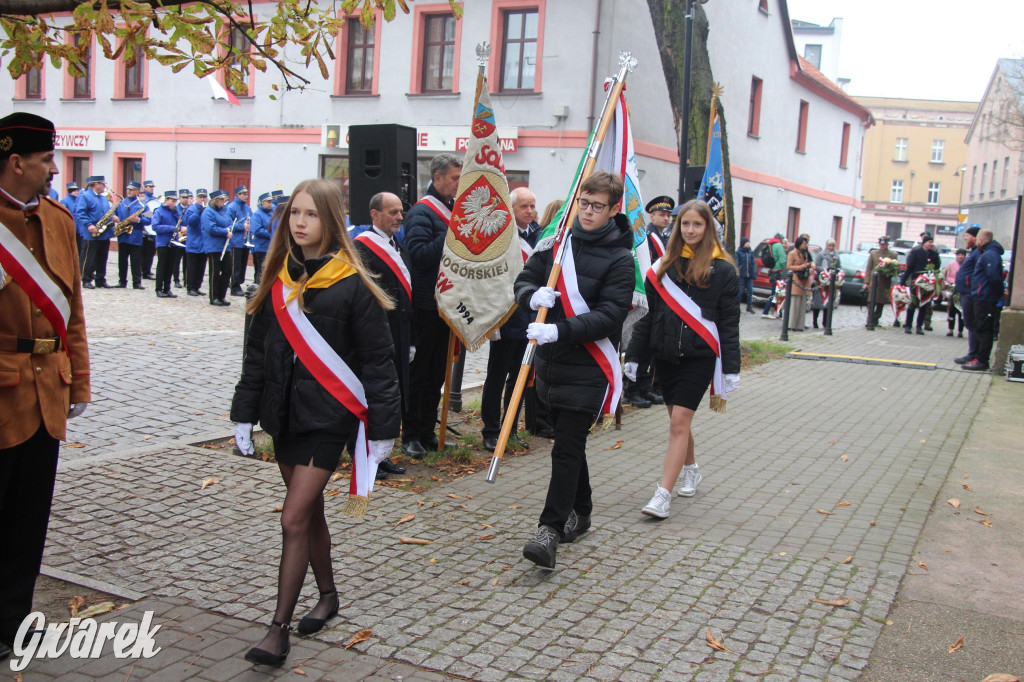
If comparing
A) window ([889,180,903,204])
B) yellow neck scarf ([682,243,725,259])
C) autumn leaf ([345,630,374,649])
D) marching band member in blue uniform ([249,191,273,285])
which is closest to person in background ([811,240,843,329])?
marching band member in blue uniform ([249,191,273,285])

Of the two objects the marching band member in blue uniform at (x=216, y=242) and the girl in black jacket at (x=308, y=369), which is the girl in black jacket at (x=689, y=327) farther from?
the marching band member in blue uniform at (x=216, y=242)

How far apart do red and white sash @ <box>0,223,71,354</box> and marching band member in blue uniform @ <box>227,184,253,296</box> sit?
46.4 ft

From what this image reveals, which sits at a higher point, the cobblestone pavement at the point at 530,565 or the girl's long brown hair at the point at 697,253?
the girl's long brown hair at the point at 697,253

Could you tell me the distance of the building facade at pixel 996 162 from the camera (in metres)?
51.6

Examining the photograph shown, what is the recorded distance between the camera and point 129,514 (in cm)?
533

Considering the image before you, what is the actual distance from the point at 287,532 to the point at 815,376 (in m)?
10.3

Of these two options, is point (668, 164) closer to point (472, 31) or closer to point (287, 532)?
point (472, 31)

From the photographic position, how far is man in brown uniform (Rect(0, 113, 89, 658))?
3533 mm

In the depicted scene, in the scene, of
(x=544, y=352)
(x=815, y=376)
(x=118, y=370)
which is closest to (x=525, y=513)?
(x=544, y=352)

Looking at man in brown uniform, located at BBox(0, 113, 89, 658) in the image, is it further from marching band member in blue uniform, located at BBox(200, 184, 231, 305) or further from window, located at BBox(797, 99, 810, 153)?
window, located at BBox(797, 99, 810, 153)

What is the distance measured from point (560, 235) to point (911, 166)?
257ft

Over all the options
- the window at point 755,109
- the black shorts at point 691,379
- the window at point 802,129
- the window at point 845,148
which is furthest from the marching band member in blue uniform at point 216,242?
the window at point 845,148

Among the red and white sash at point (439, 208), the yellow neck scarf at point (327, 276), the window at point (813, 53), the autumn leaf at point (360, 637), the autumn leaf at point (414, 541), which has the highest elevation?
the window at point (813, 53)

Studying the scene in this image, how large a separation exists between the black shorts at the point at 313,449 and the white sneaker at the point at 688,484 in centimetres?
327
